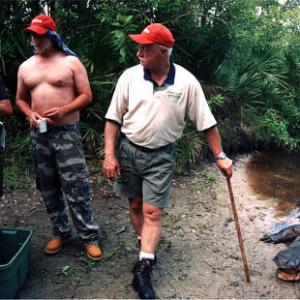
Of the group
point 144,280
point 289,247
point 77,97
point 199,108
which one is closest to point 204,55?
point 289,247

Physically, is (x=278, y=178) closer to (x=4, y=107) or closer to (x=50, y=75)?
(x=50, y=75)

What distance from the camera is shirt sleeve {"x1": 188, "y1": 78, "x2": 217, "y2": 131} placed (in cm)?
313

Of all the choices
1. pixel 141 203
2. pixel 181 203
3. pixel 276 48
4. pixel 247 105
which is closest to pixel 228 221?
pixel 181 203

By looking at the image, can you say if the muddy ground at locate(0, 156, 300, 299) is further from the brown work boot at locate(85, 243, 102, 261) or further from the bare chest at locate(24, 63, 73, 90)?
the bare chest at locate(24, 63, 73, 90)

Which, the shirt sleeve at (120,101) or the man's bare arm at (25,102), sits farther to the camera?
the man's bare arm at (25,102)

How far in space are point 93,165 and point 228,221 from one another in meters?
2.24

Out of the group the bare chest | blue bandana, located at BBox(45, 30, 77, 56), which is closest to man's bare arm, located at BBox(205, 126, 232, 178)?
the bare chest

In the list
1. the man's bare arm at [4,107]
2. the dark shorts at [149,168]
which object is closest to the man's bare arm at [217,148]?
the dark shorts at [149,168]

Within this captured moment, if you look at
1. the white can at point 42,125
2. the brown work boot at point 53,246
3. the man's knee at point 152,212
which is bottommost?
the brown work boot at point 53,246

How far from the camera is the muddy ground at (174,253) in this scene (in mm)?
3451

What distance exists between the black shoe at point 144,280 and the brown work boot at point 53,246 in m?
0.93

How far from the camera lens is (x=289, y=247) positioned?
4031 mm

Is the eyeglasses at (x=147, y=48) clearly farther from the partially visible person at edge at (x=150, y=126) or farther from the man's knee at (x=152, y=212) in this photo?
the man's knee at (x=152, y=212)

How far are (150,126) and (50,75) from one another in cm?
93
